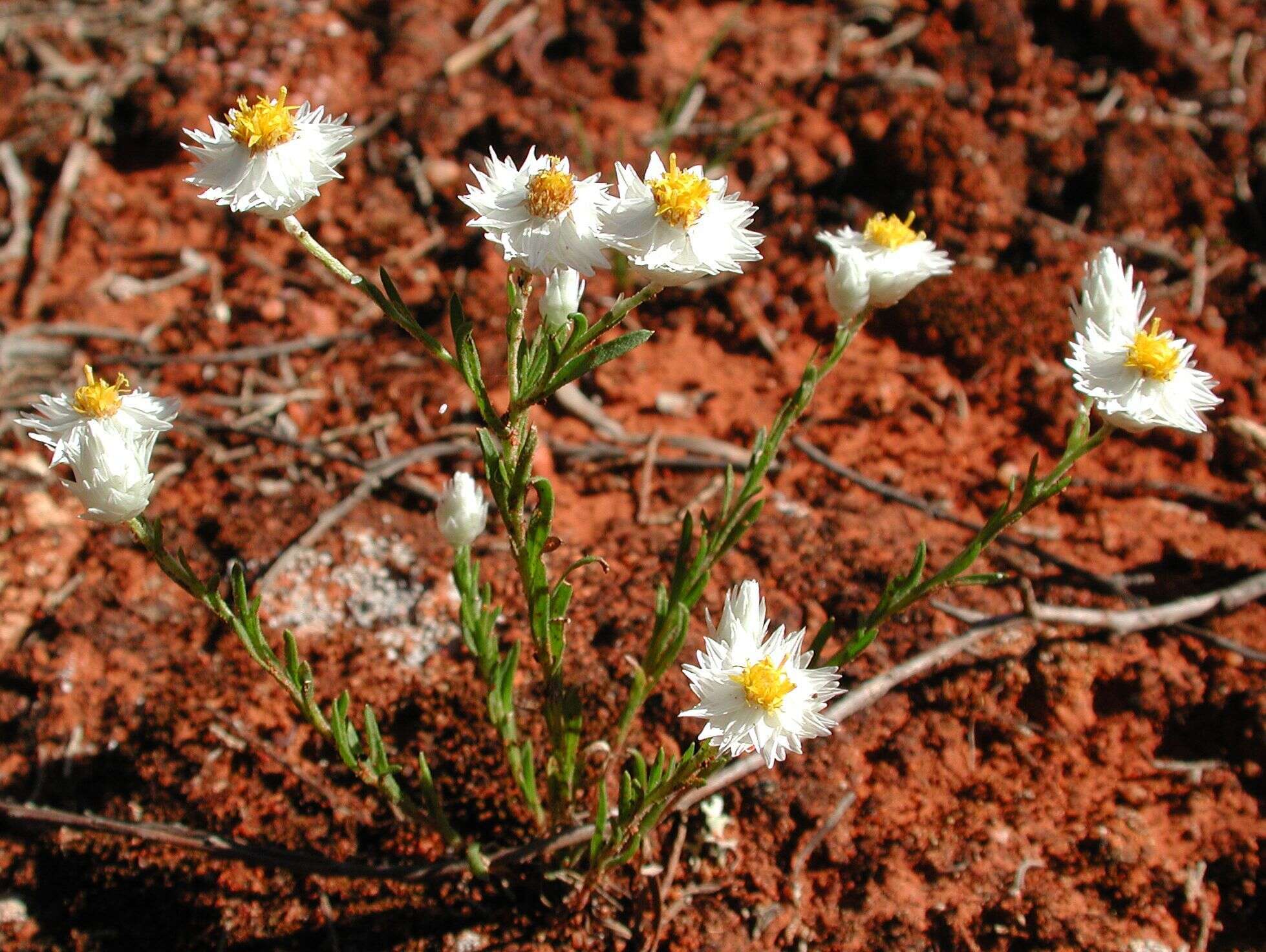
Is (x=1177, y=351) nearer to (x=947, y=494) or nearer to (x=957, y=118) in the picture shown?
(x=947, y=494)

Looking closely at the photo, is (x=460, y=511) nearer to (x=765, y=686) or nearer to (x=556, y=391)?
(x=556, y=391)

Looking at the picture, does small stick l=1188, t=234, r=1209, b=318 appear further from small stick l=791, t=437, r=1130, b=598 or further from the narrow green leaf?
the narrow green leaf

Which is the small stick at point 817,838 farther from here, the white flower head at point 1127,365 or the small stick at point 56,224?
the small stick at point 56,224

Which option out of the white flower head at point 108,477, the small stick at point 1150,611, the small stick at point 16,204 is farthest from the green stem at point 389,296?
the small stick at point 16,204

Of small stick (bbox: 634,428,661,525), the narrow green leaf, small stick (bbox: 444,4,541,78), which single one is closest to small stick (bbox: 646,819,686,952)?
small stick (bbox: 634,428,661,525)

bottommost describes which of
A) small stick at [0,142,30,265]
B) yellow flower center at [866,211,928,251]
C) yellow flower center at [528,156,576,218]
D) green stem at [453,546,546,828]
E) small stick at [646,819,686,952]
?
small stick at [646,819,686,952]

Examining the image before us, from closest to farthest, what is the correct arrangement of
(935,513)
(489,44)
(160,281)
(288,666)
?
(288,666), (935,513), (160,281), (489,44)

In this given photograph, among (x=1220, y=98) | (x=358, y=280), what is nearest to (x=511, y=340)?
(x=358, y=280)

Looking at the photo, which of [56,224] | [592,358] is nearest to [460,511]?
[592,358]
